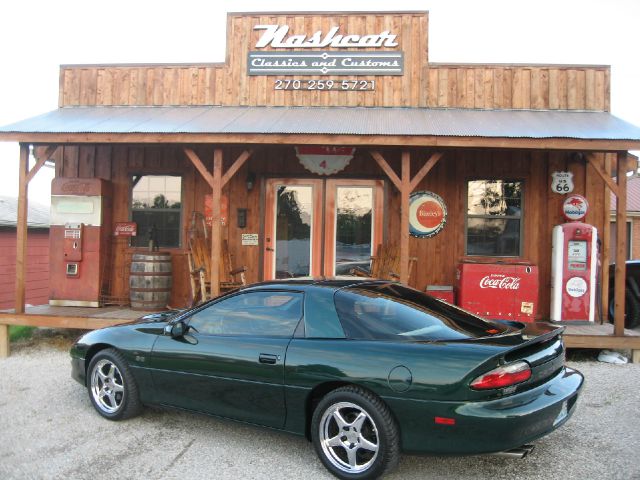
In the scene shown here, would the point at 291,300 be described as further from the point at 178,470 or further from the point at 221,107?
the point at 221,107

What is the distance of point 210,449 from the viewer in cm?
366

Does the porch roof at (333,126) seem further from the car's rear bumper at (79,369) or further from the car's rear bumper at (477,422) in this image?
the car's rear bumper at (477,422)

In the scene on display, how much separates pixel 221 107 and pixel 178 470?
21.1ft

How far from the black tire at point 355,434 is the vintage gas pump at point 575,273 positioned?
533 cm

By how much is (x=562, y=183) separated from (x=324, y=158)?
385 cm

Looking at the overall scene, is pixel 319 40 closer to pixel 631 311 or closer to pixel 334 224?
pixel 334 224

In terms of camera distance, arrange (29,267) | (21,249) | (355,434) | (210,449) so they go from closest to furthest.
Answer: (355,434) < (210,449) < (21,249) < (29,267)

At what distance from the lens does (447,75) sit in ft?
27.0

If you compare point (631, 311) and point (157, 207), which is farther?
point (157, 207)

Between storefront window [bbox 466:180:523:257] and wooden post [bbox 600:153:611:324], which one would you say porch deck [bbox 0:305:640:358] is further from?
storefront window [bbox 466:180:523:257]

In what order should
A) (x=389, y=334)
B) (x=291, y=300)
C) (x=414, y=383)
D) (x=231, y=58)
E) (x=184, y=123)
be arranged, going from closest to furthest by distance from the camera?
(x=414, y=383), (x=389, y=334), (x=291, y=300), (x=184, y=123), (x=231, y=58)

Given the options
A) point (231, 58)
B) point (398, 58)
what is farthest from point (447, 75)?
point (231, 58)

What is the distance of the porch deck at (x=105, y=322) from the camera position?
6293 millimetres

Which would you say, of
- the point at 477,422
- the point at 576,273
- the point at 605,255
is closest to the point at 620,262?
the point at 605,255
